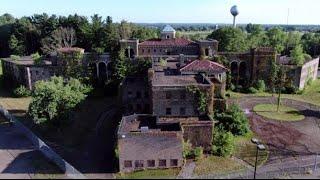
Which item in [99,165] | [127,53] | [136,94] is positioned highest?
[127,53]

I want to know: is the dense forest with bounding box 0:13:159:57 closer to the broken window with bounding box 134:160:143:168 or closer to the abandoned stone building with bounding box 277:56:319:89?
the abandoned stone building with bounding box 277:56:319:89

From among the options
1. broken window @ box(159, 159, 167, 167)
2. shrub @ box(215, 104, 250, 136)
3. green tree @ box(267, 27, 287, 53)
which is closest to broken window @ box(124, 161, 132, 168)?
broken window @ box(159, 159, 167, 167)

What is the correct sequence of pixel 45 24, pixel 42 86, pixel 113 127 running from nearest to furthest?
pixel 42 86, pixel 113 127, pixel 45 24

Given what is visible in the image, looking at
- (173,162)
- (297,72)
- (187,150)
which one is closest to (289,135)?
(187,150)

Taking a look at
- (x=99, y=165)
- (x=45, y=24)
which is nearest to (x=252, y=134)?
(x=99, y=165)

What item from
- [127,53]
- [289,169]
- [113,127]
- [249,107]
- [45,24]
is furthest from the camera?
[45,24]

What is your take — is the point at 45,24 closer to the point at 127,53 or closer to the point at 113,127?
the point at 127,53
